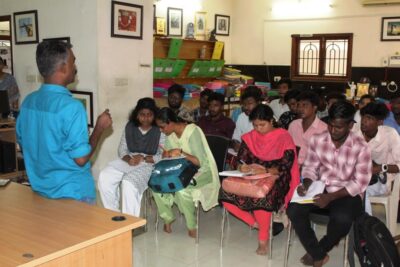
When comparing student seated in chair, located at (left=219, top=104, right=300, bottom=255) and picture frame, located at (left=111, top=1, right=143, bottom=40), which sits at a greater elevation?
picture frame, located at (left=111, top=1, right=143, bottom=40)

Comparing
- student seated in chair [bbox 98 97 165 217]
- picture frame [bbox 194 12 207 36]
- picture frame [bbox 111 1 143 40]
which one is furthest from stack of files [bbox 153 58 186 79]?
student seated in chair [bbox 98 97 165 217]

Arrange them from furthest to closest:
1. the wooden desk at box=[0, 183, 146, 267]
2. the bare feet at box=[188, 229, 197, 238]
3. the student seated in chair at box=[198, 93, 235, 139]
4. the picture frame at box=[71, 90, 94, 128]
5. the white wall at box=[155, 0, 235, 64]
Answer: the white wall at box=[155, 0, 235, 64] → the picture frame at box=[71, 90, 94, 128] → the student seated in chair at box=[198, 93, 235, 139] → the bare feet at box=[188, 229, 197, 238] → the wooden desk at box=[0, 183, 146, 267]

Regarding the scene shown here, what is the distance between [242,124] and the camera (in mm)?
4430

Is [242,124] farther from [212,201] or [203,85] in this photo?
[203,85]

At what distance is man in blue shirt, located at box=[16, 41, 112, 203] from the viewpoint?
2053mm

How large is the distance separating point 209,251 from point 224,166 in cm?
75

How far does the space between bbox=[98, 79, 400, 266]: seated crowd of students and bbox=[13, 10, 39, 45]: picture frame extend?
2409mm

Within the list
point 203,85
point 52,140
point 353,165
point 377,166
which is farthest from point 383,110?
point 203,85

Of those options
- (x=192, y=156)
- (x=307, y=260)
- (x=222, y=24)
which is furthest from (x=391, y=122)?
(x=222, y=24)

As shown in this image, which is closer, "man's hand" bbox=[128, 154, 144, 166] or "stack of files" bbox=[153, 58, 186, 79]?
"man's hand" bbox=[128, 154, 144, 166]

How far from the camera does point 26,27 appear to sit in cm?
564

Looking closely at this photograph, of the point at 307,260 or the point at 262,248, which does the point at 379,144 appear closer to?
the point at 307,260

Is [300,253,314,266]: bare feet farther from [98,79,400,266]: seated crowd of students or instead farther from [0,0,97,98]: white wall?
[0,0,97,98]: white wall

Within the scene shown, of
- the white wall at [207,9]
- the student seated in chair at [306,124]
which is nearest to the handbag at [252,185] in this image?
the student seated in chair at [306,124]
